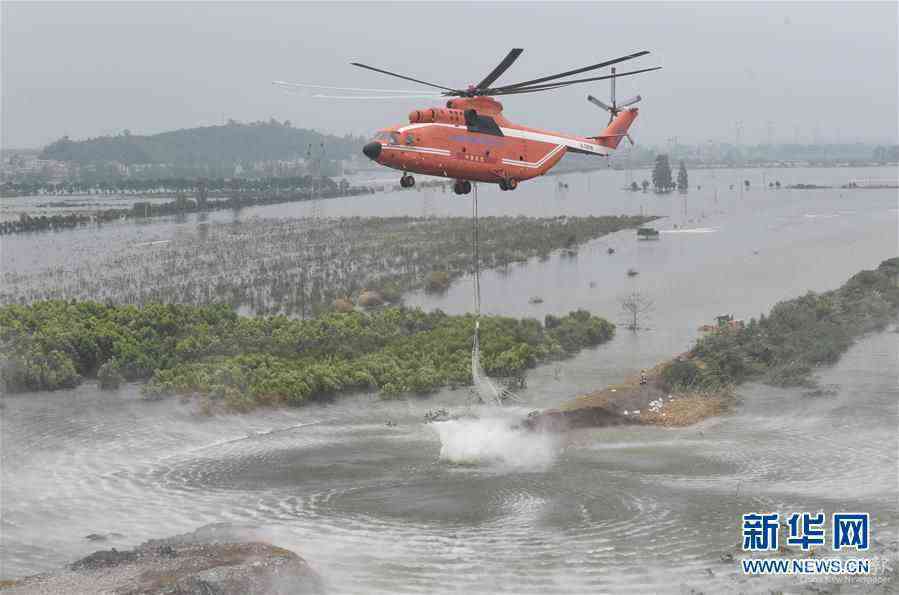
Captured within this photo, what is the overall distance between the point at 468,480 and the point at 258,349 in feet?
44.1

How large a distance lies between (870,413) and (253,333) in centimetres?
2089

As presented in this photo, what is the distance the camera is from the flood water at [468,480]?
18375 mm

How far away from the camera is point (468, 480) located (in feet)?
76.4

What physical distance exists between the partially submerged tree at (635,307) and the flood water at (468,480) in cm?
371

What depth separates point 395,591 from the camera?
665 inches

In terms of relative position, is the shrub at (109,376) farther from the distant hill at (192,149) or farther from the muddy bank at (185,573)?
the distant hill at (192,149)

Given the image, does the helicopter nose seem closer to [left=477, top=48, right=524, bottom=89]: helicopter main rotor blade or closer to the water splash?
[left=477, top=48, right=524, bottom=89]: helicopter main rotor blade

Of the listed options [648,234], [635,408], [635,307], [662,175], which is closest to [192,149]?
[662,175]

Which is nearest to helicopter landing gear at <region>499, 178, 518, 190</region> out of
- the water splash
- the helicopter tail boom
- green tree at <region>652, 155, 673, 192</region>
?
the helicopter tail boom

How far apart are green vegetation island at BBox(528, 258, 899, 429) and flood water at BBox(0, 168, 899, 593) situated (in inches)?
32.2

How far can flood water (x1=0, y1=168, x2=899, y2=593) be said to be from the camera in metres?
18.4

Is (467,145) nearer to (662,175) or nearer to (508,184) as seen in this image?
(508,184)

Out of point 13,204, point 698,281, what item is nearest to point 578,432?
point 698,281

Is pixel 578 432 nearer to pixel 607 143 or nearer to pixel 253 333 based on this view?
pixel 607 143
